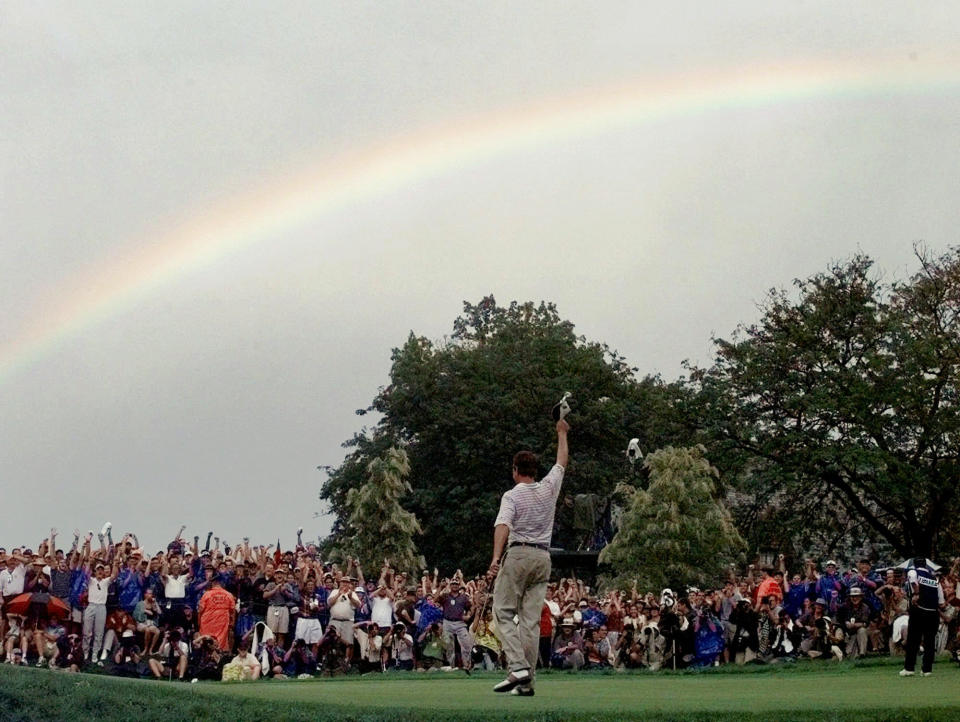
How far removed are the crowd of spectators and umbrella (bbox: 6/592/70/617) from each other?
3 centimetres

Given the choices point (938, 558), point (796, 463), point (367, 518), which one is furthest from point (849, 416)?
point (367, 518)

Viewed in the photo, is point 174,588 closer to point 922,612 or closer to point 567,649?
point 567,649

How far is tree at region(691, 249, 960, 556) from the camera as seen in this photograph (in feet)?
198

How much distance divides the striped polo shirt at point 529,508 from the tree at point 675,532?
47367 millimetres

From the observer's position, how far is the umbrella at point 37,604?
1088 inches

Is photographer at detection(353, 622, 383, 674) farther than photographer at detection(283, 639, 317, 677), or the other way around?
photographer at detection(353, 622, 383, 674)

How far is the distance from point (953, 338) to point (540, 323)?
39.9 m

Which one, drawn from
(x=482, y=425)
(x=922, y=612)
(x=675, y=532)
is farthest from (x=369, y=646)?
(x=482, y=425)

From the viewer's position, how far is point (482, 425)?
8462 cm

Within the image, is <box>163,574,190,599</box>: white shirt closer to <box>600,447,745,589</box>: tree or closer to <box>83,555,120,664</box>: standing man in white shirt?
<box>83,555,120,664</box>: standing man in white shirt

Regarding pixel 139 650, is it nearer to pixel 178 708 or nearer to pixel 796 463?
pixel 178 708

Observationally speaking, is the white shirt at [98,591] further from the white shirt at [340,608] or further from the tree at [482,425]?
the tree at [482,425]

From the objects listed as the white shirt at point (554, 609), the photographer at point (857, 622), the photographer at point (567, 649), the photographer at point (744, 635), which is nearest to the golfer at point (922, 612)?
the photographer at point (744, 635)

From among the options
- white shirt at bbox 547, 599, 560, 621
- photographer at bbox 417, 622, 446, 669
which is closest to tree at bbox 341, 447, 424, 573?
white shirt at bbox 547, 599, 560, 621
